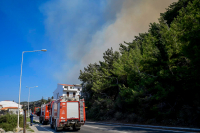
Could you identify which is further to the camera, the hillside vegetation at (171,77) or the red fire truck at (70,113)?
the red fire truck at (70,113)

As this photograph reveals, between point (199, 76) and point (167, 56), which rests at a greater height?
point (167, 56)

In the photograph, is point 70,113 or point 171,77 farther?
point 171,77

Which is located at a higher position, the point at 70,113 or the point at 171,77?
the point at 171,77

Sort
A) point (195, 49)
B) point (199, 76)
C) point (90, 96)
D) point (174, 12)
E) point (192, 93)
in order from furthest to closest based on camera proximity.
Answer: point (90, 96), point (174, 12), point (192, 93), point (199, 76), point (195, 49)

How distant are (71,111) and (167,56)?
12.2 m

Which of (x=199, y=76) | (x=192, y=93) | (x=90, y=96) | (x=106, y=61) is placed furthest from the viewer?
(x=90, y=96)

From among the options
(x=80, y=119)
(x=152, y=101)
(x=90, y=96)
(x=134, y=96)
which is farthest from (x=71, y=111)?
(x=90, y=96)

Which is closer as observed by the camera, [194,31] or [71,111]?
[194,31]

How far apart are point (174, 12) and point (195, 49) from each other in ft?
69.2

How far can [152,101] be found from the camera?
21797 millimetres

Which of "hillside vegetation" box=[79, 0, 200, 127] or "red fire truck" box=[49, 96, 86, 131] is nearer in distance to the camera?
"hillside vegetation" box=[79, 0, 200, 127]

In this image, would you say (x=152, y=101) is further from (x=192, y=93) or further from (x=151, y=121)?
(x=192, y=93)

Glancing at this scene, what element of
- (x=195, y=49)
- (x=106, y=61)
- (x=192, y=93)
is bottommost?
(x=192, y=93)

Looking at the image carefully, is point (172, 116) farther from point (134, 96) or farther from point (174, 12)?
point (174, 12)
